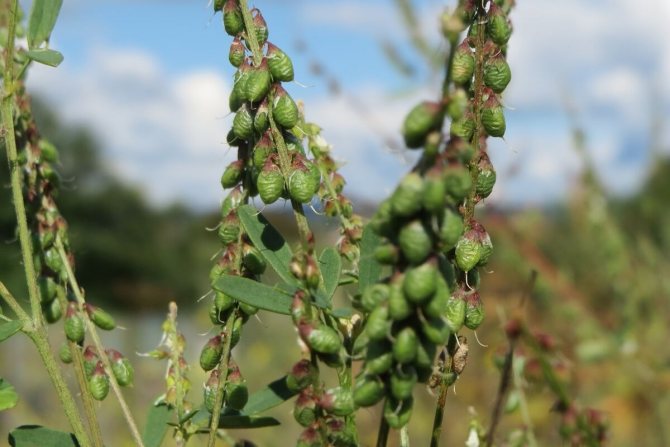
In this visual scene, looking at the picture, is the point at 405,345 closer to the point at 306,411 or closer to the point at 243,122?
the point at 306,411

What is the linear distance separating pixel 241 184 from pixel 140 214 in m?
32.8

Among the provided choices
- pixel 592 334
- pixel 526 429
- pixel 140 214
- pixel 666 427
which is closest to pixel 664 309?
pixel 592 334

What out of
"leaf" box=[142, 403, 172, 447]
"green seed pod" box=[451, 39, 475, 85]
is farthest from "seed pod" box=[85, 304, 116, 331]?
"green seed pod" box=[451, 39, 475, 85]

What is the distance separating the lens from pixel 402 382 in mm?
688

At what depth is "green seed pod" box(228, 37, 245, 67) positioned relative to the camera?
91cm

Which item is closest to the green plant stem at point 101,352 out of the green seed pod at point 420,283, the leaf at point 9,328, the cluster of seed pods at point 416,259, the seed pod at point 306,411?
the leaf at point 9,328

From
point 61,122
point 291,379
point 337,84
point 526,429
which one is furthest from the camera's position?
point 61,122

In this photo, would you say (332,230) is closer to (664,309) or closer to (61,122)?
(664,309)

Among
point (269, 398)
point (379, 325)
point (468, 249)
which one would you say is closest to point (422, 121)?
point (379, 325)

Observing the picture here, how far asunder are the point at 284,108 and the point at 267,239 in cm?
16

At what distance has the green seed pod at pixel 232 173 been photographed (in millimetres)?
955

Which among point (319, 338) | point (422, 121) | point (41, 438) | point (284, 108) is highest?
point (284, 108)

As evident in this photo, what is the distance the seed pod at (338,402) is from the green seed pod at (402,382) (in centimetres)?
9

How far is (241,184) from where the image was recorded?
3.21 feet
